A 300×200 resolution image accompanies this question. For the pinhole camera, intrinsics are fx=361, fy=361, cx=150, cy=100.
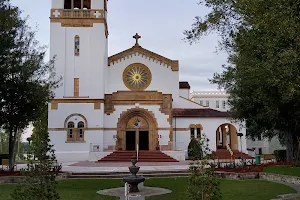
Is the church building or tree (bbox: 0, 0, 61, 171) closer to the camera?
tree (bbox: 0, 0, 61, 171)

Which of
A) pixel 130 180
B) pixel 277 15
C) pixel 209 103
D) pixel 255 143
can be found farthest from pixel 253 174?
pixel 209 103

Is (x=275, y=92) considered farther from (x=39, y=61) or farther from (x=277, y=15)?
(x=39, y=61)

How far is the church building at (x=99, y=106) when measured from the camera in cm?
3581

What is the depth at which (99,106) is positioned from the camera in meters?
36.1

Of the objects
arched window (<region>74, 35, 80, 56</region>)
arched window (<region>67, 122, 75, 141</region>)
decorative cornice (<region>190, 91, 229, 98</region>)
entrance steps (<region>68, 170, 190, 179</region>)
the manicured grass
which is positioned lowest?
entrance steps (<region>68, 170, 190, 179</region>)

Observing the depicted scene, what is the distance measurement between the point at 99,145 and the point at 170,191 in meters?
21.0

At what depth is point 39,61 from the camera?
2369cm

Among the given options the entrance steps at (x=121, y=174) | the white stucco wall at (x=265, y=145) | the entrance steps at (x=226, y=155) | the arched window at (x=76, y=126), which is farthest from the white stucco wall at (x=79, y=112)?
the white stucco wall at (x=265, y=145)

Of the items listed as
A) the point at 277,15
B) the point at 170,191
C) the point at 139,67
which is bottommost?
the point at 170,191

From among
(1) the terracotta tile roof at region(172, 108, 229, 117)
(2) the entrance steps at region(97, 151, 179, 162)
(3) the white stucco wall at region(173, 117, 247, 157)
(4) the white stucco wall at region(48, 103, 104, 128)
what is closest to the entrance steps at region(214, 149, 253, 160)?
(3) the white stucco wall at region(173, 117, 247, 157)

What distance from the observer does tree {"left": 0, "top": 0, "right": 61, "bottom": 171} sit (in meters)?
21.2

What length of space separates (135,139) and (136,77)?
688 cm

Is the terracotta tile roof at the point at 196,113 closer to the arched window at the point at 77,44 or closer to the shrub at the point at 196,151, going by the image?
the shrub at the point at 196,151

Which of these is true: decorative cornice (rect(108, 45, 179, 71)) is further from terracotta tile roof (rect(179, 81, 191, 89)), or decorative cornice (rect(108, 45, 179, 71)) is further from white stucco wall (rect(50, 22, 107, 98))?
terracotta tile roof (rect(179, 81, 191, 89))
